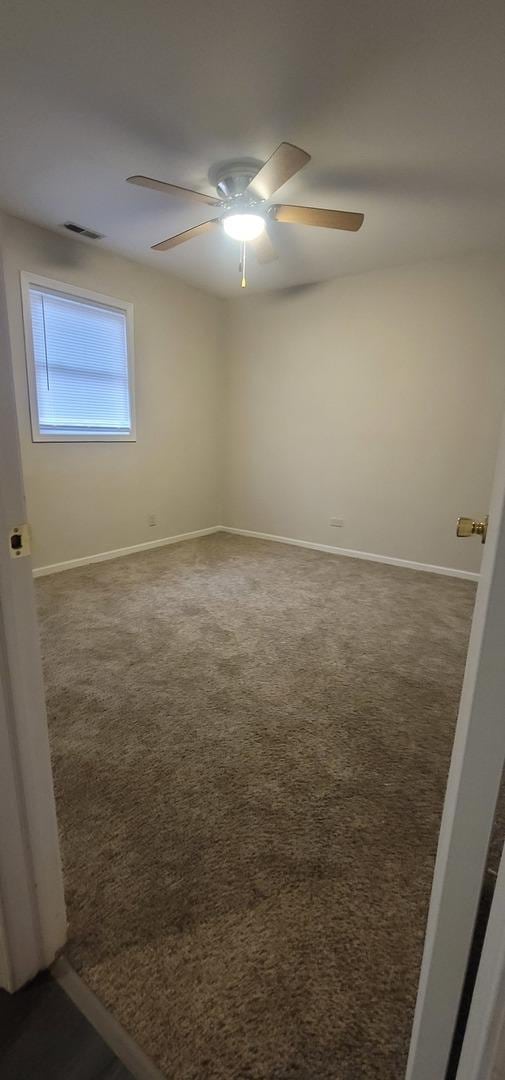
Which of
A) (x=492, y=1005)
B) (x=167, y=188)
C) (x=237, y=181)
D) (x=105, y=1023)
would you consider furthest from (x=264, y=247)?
(x=105, y=1023)

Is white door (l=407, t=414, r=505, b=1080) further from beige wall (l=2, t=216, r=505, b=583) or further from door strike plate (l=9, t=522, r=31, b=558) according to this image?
beige wall (l=2, t=216, r=505, b=583)

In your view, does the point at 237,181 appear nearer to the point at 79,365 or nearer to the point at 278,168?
the point at 278,168

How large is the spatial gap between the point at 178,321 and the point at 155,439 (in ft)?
3.86

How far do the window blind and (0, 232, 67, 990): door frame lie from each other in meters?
2.97

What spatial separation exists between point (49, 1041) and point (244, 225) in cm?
328

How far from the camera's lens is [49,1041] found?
2.81ft

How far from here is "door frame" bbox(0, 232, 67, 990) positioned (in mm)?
762

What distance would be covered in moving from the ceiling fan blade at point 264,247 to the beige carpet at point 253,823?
2388 millimetres

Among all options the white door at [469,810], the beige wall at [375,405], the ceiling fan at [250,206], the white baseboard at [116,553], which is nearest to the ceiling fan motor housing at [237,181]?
the ceiling fan at [250,206]

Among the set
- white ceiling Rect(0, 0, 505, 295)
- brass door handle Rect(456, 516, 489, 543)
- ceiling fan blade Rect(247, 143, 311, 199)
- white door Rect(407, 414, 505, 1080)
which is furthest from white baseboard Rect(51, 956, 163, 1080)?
white ceiling Rect(0, 0, 505, 295)

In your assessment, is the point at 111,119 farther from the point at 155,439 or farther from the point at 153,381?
the point at 155,439

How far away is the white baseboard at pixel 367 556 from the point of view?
12.6ft

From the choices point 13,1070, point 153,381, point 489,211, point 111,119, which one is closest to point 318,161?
point 111,119

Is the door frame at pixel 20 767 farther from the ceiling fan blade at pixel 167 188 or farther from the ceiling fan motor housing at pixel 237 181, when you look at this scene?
the ceiling fan motor housing at pixel 237 181
